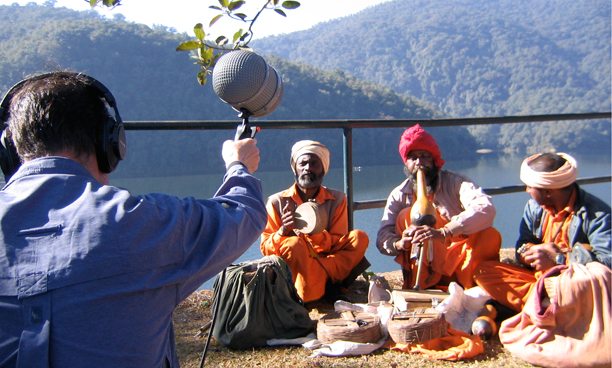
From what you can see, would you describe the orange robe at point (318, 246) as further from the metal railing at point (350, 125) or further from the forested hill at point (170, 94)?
the forested hill at point (170, 94)

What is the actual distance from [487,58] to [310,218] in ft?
243

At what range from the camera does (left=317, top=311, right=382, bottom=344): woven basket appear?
231cm

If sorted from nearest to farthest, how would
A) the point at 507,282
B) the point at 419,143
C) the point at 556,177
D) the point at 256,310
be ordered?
the point at 256,310 → the point at 556,177 → the point at 507,282 → the point at 419,143

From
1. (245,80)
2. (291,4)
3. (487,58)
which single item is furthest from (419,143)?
(487,58)

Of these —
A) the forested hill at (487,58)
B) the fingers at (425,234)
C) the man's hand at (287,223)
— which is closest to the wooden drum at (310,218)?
the man's hand at (287,223)

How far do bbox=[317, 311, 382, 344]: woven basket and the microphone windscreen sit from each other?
1.18 meters

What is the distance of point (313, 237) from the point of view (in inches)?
123

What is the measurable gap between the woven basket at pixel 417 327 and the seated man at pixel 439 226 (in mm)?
523

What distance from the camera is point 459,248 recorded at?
2984 mm

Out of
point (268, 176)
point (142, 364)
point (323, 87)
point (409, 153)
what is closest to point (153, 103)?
point (323, 87)

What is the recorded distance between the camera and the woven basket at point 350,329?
2.31 metres

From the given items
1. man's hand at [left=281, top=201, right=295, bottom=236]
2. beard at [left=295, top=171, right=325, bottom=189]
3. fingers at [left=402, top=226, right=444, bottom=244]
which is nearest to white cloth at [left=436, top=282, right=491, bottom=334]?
fingers at [left=402, top=226, right=444, bottom=244]

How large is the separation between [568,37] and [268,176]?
87.0 metres

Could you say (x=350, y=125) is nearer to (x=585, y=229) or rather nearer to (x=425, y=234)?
(x=425, y=234)
